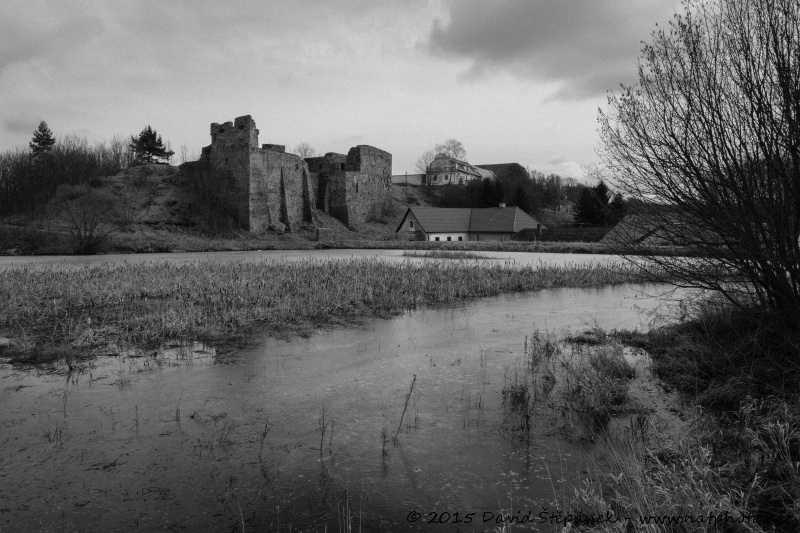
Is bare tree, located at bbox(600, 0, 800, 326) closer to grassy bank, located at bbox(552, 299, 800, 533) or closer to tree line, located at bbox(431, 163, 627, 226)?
grassy bank, located at bbox(552, 299, 800, 533)

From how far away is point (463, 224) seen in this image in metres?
63.1

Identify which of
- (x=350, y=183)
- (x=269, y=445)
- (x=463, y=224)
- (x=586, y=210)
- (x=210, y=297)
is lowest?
(x=269, y=445)

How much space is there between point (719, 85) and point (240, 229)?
152ft

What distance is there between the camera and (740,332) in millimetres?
7215

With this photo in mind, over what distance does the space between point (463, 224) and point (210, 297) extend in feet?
170

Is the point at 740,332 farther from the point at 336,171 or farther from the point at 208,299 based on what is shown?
the point at 336,171

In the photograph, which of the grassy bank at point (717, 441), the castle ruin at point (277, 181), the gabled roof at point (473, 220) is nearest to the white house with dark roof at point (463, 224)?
the gabled roof at point (473, 220)

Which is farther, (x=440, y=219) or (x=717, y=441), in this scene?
(x=440, y=219)

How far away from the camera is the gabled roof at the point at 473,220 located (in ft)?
200

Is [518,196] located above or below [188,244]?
above

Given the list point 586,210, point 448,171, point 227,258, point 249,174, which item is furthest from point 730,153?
point 448,171

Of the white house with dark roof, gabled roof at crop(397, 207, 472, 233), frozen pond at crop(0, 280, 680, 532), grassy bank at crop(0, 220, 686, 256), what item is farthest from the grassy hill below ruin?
frozen pond at crop(0, 280, 680, 532)

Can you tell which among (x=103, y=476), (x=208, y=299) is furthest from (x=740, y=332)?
(x=208, y=299)

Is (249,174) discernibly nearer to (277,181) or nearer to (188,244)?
(277,181)
